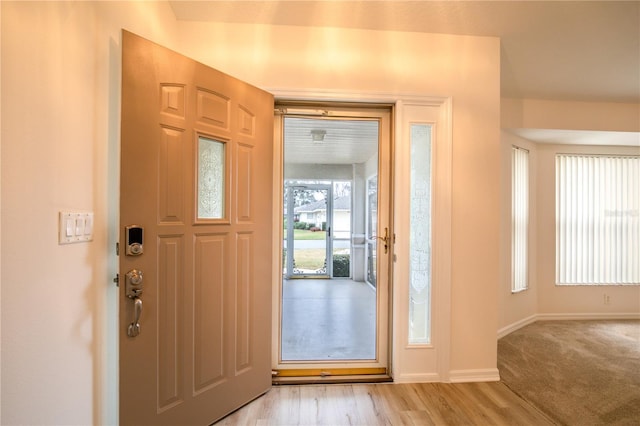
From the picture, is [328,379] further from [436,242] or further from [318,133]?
[318,133]

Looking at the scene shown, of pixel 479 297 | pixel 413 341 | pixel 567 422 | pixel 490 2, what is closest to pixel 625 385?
pixel 567 422

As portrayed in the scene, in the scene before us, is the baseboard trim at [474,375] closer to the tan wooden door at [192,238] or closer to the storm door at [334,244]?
the storm door at [334,244]

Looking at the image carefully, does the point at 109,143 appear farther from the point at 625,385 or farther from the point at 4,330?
the point at 625,385

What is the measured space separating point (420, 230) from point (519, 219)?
209 centimetres

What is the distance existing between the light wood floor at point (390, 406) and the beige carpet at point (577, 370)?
243 millimetres

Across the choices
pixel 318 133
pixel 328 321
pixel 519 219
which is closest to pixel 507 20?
A: pixel 318 133

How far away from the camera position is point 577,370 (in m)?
2.59

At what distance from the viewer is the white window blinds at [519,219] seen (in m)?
3.58

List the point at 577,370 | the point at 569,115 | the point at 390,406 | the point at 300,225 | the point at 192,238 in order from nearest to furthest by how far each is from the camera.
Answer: the point at 192,238
the point at 390,406
the point at 577,370
the point at 569,115
the point at 300,225

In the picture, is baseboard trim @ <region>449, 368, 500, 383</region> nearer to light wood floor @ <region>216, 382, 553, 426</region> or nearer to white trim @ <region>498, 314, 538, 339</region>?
light wood floor @ <region>216, 382, 553, 426</region>

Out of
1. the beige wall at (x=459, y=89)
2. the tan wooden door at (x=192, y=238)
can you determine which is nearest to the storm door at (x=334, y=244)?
the beige wall at (x=459, y=89)

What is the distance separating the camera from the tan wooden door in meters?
1.49

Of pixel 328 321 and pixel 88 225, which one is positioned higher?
pixel 88 225

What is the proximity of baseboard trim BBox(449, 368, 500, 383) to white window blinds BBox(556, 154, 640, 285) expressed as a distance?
249 centimetres
